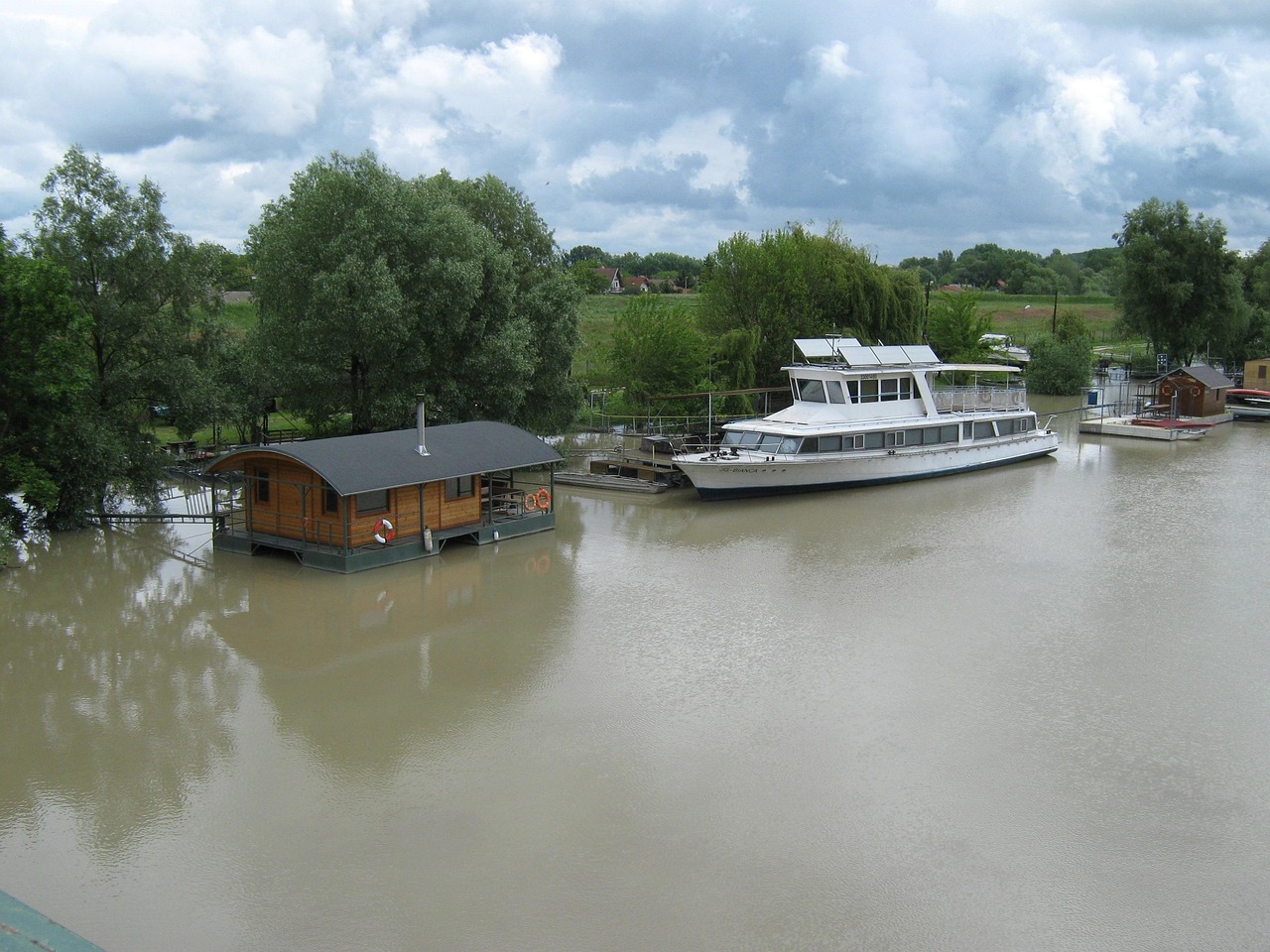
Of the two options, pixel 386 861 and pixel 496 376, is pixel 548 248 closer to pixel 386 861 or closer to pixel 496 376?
pixel 496 376

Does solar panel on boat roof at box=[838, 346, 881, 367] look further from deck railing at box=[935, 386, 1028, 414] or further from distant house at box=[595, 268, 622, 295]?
distant house at box=[595, 268, 622, 295]

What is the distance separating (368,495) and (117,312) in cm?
822

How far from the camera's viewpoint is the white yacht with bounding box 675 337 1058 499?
2792 cm

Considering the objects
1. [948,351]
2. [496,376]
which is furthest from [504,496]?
[948,351]

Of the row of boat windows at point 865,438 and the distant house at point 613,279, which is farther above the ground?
the distant house at point 613,279

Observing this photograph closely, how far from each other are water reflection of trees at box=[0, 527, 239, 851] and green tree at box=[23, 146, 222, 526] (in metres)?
2.22

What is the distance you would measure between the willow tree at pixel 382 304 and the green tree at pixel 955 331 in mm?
30481

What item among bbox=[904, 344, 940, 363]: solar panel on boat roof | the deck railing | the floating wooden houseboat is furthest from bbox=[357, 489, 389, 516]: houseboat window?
the floating wooden houseboat

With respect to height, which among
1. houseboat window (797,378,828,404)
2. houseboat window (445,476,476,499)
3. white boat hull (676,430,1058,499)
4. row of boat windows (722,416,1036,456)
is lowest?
white boat hull (676,430,1058,499)

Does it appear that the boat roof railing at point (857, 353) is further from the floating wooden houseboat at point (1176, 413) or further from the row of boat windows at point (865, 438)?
the floating wooden houseboat at point (1176, 413)

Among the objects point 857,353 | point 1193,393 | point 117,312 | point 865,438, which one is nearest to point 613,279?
point 1193,393

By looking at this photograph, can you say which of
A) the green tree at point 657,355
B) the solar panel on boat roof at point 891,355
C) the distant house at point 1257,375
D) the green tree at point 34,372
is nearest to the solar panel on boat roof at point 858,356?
the solar panel on boat roof at point 891,355

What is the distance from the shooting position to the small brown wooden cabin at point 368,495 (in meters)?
19.7

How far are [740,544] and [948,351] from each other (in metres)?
33.6
